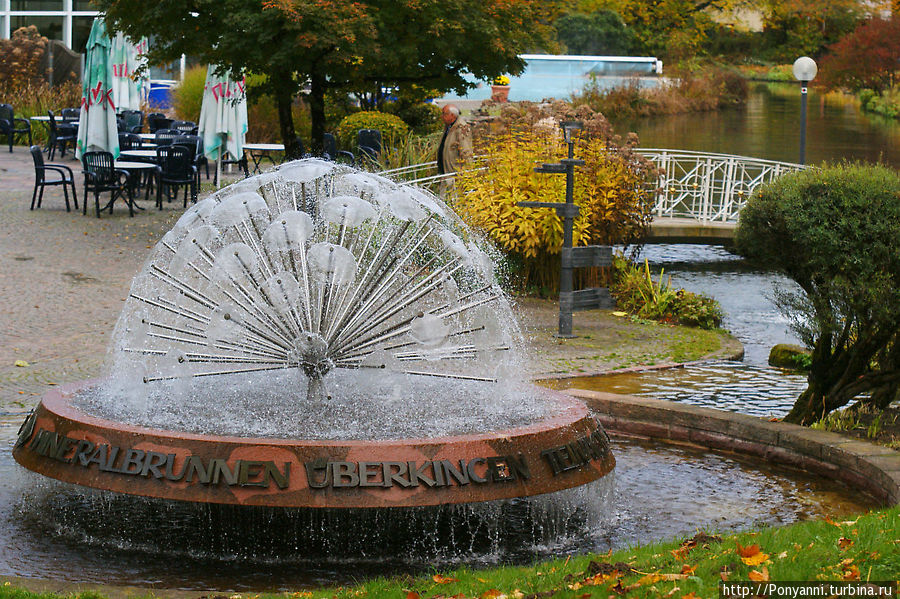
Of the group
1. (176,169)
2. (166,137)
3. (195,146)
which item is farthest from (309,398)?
(166,137)

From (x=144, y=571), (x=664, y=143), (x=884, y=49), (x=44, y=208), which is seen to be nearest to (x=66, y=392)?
(x=144, y=571)

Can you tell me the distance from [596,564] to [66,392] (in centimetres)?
365

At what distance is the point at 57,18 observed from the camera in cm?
3750

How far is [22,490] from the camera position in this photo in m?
7.07

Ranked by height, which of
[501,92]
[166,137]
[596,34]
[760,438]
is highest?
[596,34]

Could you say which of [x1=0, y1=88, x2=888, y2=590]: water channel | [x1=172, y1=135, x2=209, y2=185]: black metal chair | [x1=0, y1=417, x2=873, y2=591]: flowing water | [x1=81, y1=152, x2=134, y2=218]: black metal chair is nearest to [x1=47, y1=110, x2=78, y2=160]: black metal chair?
[x1=172, y1=135, x2=209, y2=185]: black metal chair

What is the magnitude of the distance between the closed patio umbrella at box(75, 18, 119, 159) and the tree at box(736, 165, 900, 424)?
12.8 meters

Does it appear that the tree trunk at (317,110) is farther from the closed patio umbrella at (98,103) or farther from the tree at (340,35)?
the closed patio umbrella at (98,103)

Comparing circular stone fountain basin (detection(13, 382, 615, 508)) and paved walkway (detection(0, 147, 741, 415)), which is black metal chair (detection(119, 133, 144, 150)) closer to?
paved walkway (detection(0, 147, 741, 415))

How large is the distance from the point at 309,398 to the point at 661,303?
7551mm

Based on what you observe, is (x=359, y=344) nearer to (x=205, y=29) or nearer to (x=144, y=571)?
(x=144, y=571)

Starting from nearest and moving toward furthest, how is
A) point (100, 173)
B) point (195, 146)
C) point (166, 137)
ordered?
1. point (100, 173)
2. point (195, 146)
3. point (166, 137)

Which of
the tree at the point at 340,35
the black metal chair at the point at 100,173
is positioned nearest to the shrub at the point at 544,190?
the tree at the point at 340,35

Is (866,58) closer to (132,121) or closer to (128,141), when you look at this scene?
(132,121)
